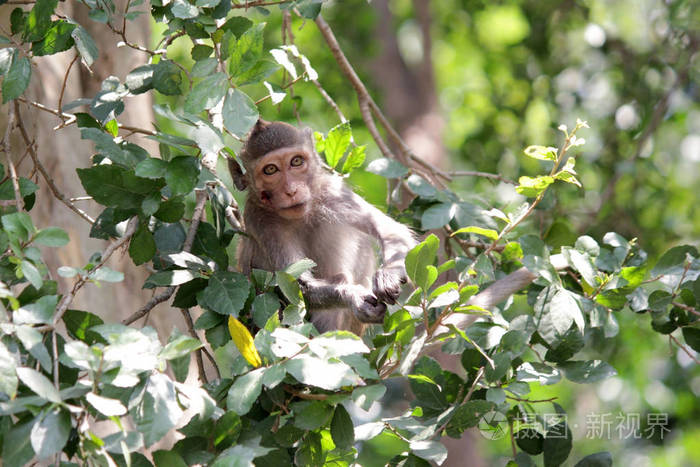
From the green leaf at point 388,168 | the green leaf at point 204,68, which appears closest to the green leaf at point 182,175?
the green leaf at point 204,68

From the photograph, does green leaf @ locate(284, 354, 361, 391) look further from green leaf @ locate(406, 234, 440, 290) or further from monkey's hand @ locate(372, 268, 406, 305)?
monkey's hand @ locate(372, 268, 406, 305)

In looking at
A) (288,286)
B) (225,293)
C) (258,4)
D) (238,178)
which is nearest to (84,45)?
(258,4)

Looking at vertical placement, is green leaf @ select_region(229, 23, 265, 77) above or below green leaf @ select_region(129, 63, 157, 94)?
above

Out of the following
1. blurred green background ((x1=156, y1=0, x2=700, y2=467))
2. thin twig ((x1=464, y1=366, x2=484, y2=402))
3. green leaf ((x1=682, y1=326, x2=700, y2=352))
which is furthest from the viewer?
blurred green background ((x1=156, y1=0, x2=700, y2=467))

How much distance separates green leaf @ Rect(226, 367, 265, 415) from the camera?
245 cm

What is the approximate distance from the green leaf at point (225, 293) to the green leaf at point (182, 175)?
41cm

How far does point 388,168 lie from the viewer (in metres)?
4.06

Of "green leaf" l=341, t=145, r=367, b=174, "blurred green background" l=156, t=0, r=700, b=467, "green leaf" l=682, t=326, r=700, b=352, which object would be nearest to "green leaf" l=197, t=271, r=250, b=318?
"green leaf" l=341, t=145, r=367, b=174

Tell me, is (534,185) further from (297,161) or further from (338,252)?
(338,252)

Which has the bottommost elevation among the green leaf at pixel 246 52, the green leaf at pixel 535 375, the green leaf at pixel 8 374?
the green leaf at pixel 535 375

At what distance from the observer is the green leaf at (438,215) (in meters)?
3.80

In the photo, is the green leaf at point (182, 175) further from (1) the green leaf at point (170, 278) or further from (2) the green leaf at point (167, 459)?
(2) the green leaf at point (167, 459)

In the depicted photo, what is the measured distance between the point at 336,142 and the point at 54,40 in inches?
59.8

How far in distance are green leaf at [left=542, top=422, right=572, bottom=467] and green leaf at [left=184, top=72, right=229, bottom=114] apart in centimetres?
201
